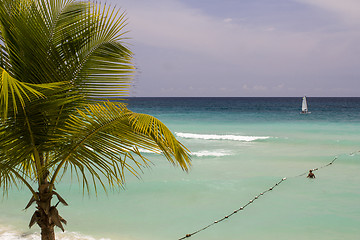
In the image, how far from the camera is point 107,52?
3707 mm

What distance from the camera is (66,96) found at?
3.36m

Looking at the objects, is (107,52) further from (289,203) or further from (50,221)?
(289,203)

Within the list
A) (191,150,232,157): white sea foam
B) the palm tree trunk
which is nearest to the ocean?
(191,150,232,157): white sea foam

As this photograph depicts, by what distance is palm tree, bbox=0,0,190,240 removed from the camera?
2.84 metres

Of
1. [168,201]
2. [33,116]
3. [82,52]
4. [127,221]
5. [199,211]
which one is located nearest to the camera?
[33,116]

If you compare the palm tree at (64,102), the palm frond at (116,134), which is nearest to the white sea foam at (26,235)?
the palm tree at (64,102)

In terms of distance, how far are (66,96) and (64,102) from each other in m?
0.62

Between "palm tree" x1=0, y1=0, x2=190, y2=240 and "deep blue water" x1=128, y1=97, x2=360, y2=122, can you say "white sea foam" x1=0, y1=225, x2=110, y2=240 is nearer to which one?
"palm tree" x1=0, y1=0, x2=190, y2=240

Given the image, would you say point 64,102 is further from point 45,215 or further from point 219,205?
point 219,205

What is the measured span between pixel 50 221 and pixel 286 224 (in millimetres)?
5295

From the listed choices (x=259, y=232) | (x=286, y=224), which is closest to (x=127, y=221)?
(x=259, y=232)

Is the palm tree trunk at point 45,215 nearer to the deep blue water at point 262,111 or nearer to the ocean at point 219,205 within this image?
the ocean at point 219,205

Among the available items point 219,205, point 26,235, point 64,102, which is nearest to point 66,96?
point 64,102

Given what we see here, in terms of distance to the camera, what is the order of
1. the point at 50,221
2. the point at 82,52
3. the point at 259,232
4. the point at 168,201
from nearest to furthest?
the point at 50,221
the point at 82,52
the point at 259,232
the point at 168,201
